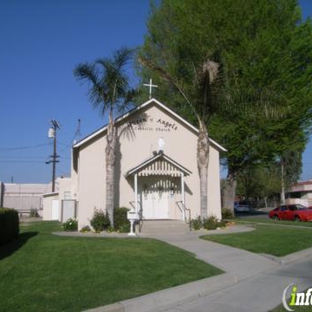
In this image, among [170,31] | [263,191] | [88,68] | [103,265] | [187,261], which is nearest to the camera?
[103,265]

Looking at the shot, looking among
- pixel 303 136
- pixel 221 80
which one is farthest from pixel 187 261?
pixel 303 136

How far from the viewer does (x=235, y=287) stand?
379 inches

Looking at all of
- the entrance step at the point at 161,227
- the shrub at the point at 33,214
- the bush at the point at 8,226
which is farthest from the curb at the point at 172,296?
the shrub at the point at 33,214

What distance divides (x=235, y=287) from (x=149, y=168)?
Answer: 13.2 m

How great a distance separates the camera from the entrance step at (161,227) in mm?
20703

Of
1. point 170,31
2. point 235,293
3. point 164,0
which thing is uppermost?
point 164,0

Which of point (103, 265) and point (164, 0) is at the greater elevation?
point (164, 0)

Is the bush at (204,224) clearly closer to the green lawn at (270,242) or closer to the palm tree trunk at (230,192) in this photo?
the green lawn at (270,242)

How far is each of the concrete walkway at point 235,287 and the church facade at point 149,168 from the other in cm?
897

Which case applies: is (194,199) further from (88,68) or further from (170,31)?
(170,31)

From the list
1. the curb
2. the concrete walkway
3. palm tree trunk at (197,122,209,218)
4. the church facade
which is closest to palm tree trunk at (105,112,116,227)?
the church facade

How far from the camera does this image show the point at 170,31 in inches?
1462

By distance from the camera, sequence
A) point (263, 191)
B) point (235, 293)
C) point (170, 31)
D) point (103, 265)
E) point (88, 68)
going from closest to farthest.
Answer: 1. point (235, 293)
2. point (103, 265)
3. point (88, 68)
4. point (170, 31)
5. point (263, 191)

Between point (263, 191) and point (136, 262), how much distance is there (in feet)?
225
